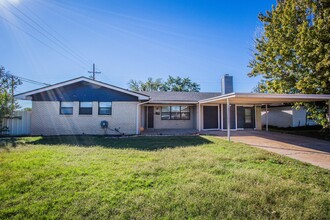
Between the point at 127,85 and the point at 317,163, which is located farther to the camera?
the point at 127,85

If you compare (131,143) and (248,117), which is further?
(248,117)

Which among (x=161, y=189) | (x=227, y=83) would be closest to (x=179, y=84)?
(x=227, y=83)

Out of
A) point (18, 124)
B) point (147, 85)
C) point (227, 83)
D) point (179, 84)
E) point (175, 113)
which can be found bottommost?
point (18, 124)

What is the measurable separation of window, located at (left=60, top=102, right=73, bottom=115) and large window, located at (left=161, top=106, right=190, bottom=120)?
731 centimetres

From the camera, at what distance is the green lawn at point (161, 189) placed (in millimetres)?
2586

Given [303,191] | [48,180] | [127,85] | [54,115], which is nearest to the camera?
[303,191]

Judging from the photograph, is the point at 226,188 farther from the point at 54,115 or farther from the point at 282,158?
the point at 54,115

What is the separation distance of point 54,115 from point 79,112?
5.47 feet

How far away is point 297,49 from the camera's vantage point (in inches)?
399

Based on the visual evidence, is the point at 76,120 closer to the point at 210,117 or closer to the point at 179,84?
the point at 210,117

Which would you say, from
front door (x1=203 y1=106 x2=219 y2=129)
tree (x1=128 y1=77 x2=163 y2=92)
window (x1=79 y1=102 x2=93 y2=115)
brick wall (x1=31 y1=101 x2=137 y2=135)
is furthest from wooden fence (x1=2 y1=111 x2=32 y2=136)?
tree (x1=128 y1=77 x2=163 y2=92)

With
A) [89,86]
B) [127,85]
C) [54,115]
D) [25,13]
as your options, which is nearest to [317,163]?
[89,86]

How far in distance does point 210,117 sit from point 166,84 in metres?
24.0

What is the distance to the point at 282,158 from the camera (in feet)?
18.5
